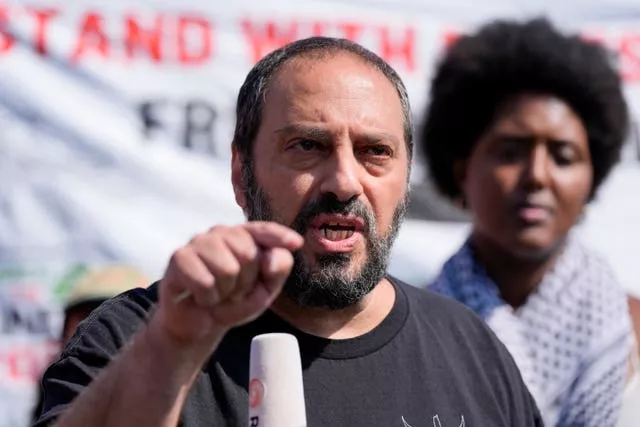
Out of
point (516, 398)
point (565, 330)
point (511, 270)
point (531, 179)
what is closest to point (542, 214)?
point (531, 179)

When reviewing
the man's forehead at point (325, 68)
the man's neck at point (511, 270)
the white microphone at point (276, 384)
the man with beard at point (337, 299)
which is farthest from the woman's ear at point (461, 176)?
the white microphone at point (276, 384)

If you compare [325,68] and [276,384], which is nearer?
[276,384]

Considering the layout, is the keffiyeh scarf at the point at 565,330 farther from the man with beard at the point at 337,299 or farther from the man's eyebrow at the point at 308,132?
the man's eyebrow at the point at 308,132

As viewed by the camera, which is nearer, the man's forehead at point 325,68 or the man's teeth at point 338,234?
the man's teeth at point 338,234

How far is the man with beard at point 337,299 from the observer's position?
6.03 feet

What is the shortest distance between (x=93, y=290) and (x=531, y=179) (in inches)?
52.4

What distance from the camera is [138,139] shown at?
3.92m

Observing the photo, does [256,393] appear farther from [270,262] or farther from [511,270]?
[511,270]

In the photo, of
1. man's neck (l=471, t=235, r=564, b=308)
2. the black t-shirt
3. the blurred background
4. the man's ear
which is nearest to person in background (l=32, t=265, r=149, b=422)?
the blurred background

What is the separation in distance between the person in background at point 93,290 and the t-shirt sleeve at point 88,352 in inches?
63.2

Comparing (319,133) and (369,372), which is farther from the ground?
(319,133)

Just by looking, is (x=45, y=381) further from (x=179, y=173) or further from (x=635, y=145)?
(x=635, y=145)

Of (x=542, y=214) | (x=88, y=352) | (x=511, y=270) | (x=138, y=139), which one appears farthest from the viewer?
(x=138, y=139)

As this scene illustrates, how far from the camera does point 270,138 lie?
6.57ft
